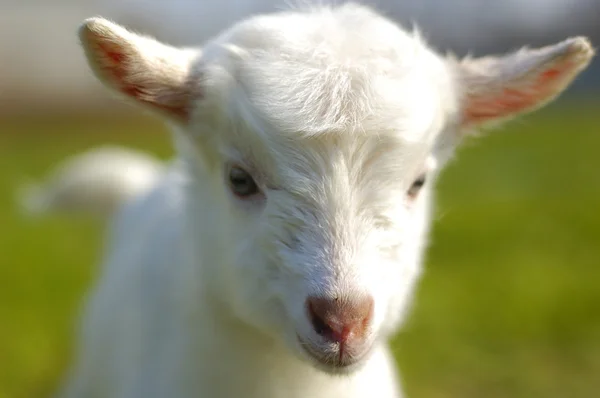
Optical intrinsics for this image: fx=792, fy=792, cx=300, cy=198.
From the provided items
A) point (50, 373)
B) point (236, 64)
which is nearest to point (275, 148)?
point (236, 64)

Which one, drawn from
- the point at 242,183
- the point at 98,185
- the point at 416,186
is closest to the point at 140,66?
the point at 242,183

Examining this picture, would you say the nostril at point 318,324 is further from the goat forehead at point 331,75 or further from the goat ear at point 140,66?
the goat ear at point 140,66

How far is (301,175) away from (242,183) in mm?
213

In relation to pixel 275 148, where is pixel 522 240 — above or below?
above

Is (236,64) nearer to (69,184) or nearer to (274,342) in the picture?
(274,342)

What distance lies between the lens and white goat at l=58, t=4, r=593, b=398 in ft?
6.21

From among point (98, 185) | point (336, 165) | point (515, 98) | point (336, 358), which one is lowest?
point (336, 358)

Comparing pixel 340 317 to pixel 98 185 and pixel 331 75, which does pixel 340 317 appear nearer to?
pixel 331 75

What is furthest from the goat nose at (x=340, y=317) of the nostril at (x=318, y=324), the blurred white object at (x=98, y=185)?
the blurred white object at (x=98, y=185)

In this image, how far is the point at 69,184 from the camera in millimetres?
3988

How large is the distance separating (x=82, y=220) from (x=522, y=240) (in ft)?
14.9

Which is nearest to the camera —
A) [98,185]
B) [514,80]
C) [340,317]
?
[340,317]

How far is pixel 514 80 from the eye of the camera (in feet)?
7.52

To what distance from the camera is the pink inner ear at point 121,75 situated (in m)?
2.03
